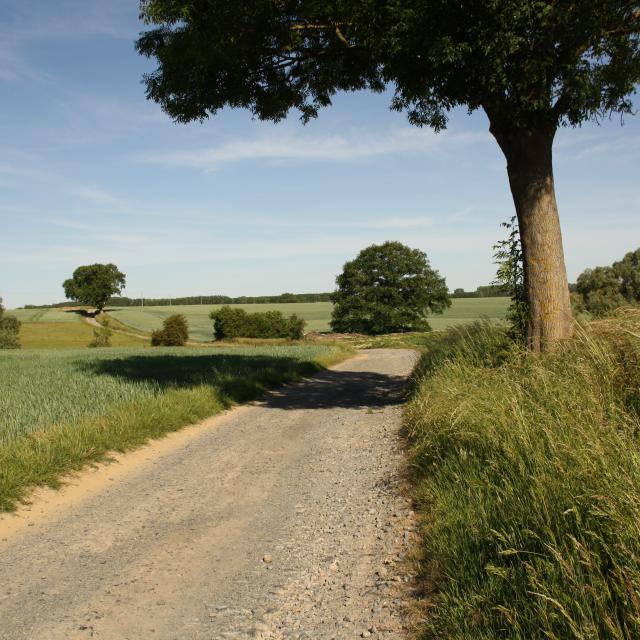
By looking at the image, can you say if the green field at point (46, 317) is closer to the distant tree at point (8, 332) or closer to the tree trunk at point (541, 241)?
the distant tree at point (8, 332)

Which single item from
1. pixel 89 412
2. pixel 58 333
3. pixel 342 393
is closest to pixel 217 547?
pixel 89 412

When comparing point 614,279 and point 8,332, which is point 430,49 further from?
point 8,332

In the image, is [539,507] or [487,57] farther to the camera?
[487,57]

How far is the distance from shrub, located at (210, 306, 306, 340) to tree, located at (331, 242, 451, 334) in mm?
6758

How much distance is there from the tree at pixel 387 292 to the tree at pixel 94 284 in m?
55.7

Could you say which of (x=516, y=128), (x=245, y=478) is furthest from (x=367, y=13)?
(x=245, y=478)

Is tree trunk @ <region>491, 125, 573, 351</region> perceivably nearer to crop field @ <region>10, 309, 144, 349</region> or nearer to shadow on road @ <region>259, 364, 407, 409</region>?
shadow on road @ <region>259, 364, 407, 409</region>

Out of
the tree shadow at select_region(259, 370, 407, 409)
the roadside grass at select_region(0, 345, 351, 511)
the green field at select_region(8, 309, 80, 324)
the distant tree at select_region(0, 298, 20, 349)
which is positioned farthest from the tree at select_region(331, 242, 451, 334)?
the green field at select_region(8, 309, 80, 324)

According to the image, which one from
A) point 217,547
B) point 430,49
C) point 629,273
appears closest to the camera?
point 217,547

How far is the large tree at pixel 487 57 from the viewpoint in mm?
8727

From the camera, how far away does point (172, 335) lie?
53.5m

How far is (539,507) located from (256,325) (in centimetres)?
5432

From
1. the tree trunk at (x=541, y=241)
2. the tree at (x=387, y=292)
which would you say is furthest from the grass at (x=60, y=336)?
the tree trunk at (x=541, y=241)

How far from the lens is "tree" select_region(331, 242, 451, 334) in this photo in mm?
58906
